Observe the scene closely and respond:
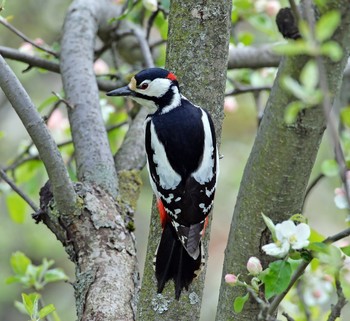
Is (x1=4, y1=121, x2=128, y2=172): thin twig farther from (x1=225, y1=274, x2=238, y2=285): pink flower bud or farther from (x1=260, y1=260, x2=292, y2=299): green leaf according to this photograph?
(x1=260, y1=260, x2=292, y2=299): green leaf

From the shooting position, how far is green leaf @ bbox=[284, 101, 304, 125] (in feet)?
5.21

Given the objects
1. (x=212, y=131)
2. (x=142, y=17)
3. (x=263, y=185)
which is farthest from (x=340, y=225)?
(x=263, y=185)

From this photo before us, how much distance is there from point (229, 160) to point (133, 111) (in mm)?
3974

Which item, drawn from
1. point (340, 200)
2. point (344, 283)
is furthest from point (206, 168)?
point (344, 283)

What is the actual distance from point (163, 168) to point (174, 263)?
0.38 m

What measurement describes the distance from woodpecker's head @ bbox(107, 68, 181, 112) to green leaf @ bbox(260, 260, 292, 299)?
3.17 feet

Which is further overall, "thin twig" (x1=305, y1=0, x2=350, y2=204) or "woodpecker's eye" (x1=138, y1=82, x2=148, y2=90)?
"woodpecker's eye" (x1=138, y1=82, x2=148, y2=90)

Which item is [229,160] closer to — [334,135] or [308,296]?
[308,296]

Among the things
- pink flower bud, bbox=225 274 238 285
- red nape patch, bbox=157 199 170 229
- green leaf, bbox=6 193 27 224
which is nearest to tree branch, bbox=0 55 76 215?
red nape patch, bbox=157 199 170 229

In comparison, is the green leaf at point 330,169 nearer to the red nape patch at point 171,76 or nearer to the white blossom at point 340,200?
the white blossom at point 340,200

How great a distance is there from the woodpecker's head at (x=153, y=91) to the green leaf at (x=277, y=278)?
965 mm

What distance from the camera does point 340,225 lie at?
7.16 metres

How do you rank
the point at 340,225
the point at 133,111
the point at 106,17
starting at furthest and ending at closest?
the point at 340,225 < the point at 106,17 < the point at 133,111

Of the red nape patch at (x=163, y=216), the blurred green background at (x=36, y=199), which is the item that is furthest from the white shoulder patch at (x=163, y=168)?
the blurred green background at (x=36, y=199)
